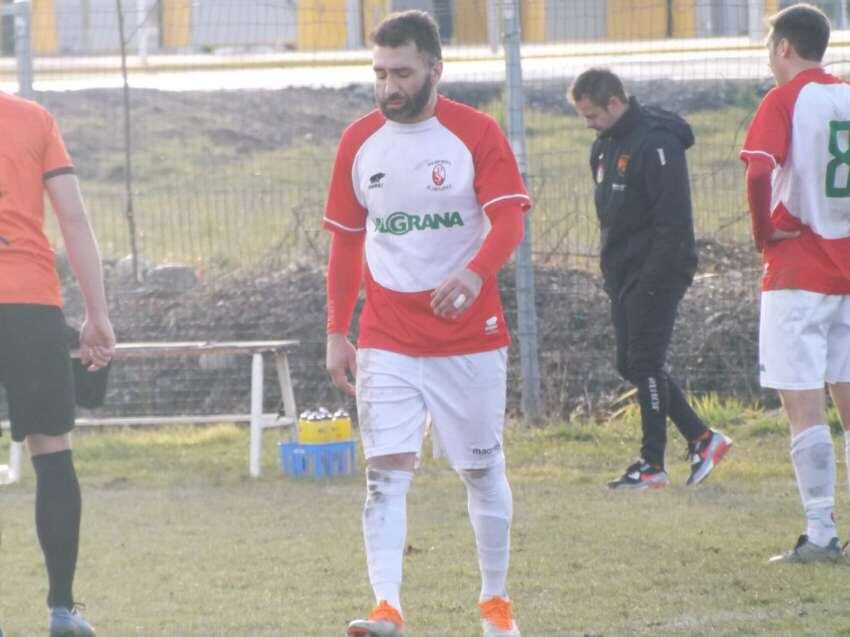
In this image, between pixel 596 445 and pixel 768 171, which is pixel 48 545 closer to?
pixel 768 171

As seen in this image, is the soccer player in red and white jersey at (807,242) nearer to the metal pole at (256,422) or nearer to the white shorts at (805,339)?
the white shorts at (805,339)

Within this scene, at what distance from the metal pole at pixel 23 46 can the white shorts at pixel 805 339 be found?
6029mm

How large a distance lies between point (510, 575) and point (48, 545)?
1.98 m

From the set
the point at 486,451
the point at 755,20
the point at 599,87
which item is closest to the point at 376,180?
the point at 486,451

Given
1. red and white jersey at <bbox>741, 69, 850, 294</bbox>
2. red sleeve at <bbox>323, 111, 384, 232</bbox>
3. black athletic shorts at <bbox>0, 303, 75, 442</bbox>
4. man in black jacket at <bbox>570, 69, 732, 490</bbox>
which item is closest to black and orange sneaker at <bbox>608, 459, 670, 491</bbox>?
man in black jacket at <bbox>570, 69, 732, 490</bbox>

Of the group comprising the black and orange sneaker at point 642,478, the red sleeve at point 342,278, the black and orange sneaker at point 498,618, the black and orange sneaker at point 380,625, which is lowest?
the black and orange sneaker at point 642,478

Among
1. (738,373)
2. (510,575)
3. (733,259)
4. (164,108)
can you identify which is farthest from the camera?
(164,108)

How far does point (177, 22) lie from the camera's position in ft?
43.7

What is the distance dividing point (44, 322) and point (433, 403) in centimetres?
132

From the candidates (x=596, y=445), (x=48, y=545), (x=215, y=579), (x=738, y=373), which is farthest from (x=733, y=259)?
(x=48, y=545)

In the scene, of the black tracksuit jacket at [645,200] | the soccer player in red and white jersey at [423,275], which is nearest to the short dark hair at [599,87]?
the black tracksuit jacket at [645,200]

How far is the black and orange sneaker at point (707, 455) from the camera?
29.9 feet

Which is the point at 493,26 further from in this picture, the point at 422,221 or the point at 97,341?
the point at 97,341

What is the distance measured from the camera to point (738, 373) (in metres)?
11.4
